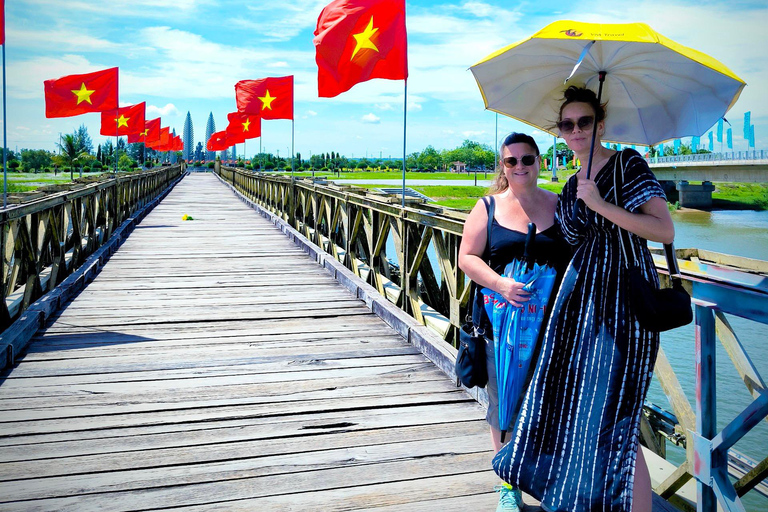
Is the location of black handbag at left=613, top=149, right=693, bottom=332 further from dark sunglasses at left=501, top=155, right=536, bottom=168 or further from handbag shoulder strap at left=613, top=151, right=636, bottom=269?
dark sunglasses at left=501, top=155, right=536, bottom=168

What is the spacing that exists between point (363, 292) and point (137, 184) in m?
12.6

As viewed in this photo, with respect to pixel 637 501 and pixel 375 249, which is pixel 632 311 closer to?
pixel 637 501

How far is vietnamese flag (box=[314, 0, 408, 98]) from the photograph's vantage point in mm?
6410

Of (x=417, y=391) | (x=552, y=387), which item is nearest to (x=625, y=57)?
(x=552, y=387)

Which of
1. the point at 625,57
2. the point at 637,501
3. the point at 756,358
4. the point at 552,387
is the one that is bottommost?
the point at 756,358

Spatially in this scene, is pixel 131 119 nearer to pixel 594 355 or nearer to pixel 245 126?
pixel 245 126

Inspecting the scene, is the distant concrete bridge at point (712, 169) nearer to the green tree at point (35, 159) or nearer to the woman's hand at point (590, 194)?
the woman's hand at point (590, 194)

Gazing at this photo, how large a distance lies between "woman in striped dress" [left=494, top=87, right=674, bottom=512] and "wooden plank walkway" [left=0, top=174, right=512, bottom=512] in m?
0.56

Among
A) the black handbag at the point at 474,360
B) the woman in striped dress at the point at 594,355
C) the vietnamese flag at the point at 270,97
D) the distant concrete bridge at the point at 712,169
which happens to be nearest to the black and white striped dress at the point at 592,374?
the woman in striped dress at the point at 594,355

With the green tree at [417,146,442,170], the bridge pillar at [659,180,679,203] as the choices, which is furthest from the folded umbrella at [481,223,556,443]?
the green tree at [417,146,442,170]

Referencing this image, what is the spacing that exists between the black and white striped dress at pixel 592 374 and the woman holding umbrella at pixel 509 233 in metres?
0.10

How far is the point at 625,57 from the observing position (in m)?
2.27

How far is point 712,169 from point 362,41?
40118 millimetres

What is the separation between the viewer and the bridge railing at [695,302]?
198 cm
